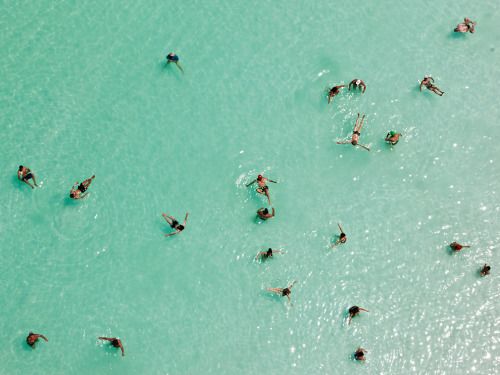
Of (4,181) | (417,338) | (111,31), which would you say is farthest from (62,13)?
(417,338)

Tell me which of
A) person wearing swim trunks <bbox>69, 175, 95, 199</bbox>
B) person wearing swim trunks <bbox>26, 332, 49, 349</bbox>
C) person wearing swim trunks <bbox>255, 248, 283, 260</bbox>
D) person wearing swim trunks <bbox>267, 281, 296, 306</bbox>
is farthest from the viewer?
person wearing swim trunks <bbox>69, 175, 95, 199</bbox>

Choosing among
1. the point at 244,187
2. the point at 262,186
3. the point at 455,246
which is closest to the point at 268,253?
the point at 262,186

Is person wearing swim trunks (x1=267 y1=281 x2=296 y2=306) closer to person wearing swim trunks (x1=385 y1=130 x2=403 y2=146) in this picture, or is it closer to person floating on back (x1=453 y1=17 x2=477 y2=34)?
person wearing swim trunks (x1=385 y1=130 x2=403 y2=146)

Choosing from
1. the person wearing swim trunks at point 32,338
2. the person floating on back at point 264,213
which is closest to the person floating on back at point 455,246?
the person floating on back at point 264,213

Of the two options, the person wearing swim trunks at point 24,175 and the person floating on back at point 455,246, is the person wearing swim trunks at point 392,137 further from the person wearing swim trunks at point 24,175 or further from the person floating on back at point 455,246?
the person wearing swim trunks at point 24,175

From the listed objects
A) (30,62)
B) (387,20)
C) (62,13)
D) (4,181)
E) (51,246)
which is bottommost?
(51,246)

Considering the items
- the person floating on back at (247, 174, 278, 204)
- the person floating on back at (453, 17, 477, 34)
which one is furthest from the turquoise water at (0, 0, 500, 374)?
the person floating on back at (247, 174, 278, 204)

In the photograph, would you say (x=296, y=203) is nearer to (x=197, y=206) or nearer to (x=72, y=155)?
(x=197, y=206)
